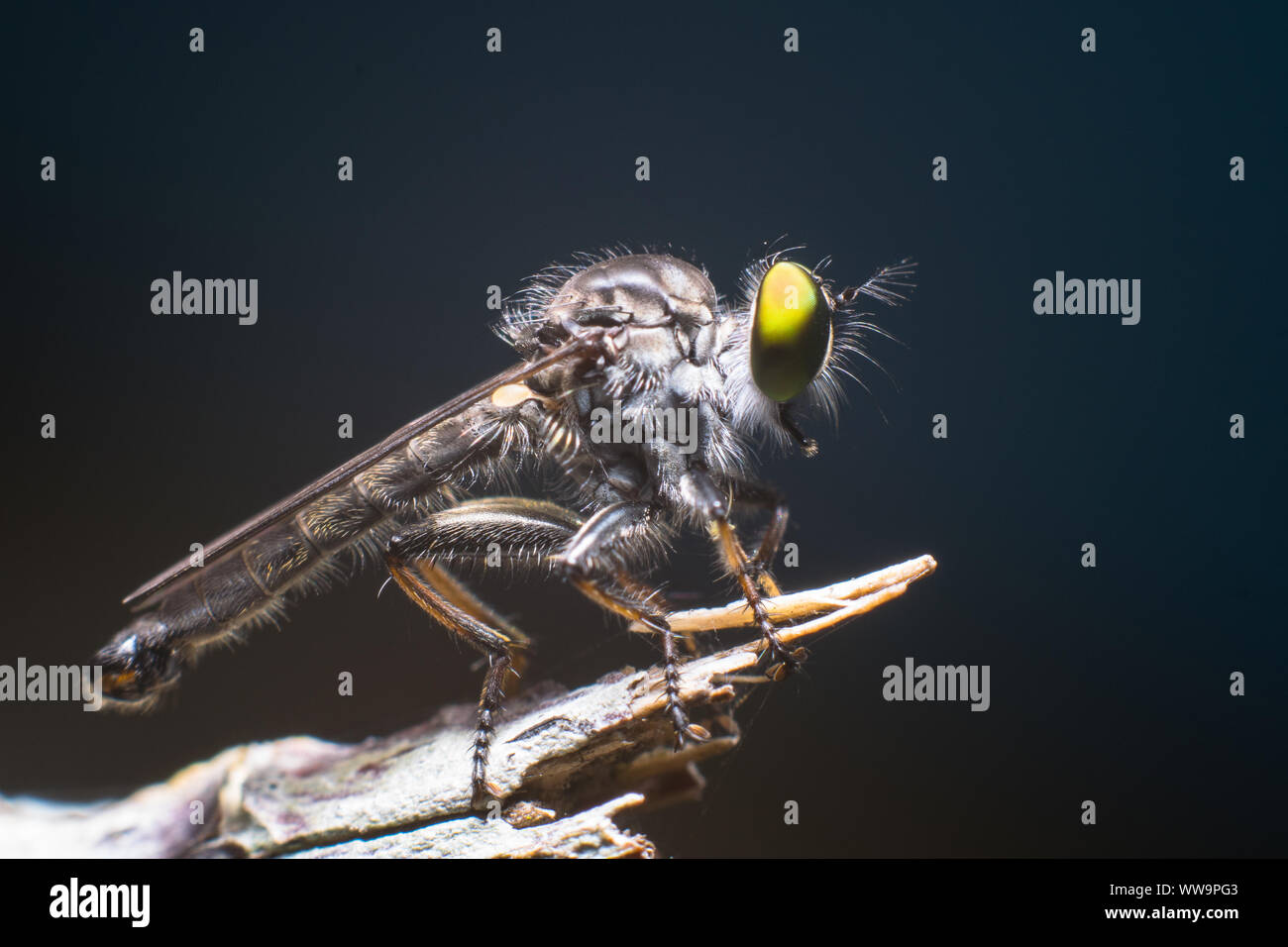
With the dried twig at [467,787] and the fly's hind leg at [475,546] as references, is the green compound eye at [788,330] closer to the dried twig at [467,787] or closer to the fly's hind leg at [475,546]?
the dried twig at [467,787]

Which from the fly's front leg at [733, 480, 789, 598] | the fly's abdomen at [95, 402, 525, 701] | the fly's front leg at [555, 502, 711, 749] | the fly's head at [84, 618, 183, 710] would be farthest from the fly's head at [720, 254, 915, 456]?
the fly's head at [84, 618, 183, 710]

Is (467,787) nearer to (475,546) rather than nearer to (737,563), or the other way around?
(475,546)

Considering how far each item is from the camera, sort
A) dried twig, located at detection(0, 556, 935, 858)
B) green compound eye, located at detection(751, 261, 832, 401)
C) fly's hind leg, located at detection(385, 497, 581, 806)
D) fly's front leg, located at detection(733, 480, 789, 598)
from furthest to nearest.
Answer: fly's front leg, located at detection(733, 480, 789, 598), fly's hind leg, located at detection(385, 497, 581, 806), green compound eye, located at detection(751, 261, 832, 401), dried twig, located at detection(0, 556, 935, 858)

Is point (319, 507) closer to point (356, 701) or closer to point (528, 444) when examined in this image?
point (528, 444)

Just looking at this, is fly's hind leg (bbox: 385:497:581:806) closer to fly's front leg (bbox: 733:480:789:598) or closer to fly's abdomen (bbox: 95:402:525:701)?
fly's abdomen (bbox: 95:402:525:701)

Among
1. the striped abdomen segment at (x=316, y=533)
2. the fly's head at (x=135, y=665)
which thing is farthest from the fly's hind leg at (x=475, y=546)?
the fly's head at (x=135, y=665)

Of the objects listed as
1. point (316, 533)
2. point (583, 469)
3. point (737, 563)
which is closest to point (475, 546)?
point (583, 469)
